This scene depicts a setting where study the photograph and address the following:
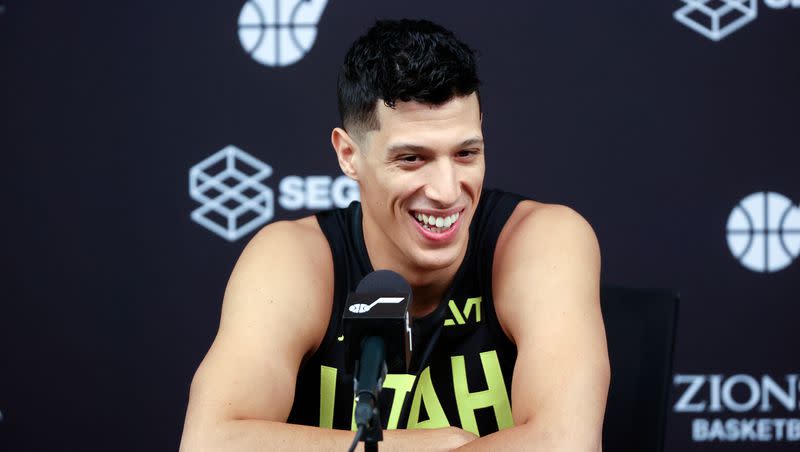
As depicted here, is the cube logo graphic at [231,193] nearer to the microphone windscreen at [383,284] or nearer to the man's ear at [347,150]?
the man's ear at [347,150]

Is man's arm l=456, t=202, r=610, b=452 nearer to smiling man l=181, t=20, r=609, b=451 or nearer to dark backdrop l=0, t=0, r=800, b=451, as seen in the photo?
smiling man l=181, t=20, r=609, b=451

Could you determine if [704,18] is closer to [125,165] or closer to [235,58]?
[235,58]

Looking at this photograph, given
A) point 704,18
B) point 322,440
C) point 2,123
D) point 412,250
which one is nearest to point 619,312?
point 412,250

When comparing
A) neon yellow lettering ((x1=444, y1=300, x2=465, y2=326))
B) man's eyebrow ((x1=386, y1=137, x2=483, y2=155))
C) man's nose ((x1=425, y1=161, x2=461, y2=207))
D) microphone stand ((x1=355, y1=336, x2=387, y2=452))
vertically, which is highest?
man's eyebrow ((x1=386, y1=137, x2=483, y2=155))

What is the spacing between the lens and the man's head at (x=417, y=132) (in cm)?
181

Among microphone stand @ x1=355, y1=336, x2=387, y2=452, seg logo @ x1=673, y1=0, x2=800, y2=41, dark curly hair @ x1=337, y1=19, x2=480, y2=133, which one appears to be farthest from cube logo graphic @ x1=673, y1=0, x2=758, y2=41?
microphone stand @ x1=355, y1=336, x2=387, y2=452

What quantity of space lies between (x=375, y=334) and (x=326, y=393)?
729 mm

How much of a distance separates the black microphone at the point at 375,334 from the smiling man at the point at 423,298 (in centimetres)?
37

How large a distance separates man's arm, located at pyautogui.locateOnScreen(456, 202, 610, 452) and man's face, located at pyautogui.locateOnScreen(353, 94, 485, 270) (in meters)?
0.13

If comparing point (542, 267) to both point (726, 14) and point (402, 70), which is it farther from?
point (726, 14)

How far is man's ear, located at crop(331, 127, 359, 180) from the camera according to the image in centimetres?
196

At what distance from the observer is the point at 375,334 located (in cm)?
125

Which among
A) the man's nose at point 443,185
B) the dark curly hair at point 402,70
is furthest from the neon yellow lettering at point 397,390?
the dark curly hair at point 402,70

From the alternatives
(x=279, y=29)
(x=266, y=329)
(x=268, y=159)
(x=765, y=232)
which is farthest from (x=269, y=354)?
(x=765, y=232)
